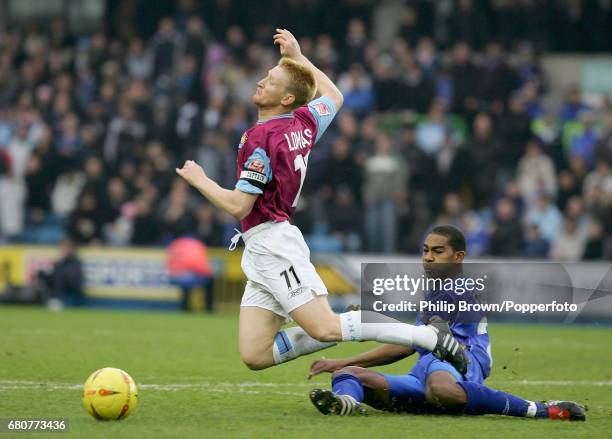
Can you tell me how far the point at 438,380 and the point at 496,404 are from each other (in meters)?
0.41

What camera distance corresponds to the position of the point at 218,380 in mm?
9500

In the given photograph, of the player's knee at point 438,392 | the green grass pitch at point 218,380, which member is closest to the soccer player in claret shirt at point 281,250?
the player's knee at point 438,392

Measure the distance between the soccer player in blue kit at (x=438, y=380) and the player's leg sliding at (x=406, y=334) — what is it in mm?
118

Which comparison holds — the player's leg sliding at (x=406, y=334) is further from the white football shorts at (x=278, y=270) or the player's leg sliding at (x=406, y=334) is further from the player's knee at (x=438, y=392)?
the white football shorts at (x=278, y=270)

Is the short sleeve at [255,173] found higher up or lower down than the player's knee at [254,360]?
higher up

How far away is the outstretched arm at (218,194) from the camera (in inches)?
278

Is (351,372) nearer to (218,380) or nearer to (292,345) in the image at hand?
(292,345)

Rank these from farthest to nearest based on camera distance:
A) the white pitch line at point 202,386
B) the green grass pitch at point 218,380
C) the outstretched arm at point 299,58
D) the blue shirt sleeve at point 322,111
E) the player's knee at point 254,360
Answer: the white pitch line at point 202,386
the outstretched arm at point 299,58
the blue shirt sleeve at point 322,111
the player's knee at point 254,360
the green grass pitch at point 218,380

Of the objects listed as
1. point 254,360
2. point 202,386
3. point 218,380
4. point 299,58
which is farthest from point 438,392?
point 218,380

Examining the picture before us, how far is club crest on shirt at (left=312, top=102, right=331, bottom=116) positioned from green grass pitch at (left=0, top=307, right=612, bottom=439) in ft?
6.64

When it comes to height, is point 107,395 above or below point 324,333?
below

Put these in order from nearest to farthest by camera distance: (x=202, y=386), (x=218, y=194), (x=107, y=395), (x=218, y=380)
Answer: (x=107, y=395)
(x=218, y=194)
(x=202, y=386)
(x=218, y=380)

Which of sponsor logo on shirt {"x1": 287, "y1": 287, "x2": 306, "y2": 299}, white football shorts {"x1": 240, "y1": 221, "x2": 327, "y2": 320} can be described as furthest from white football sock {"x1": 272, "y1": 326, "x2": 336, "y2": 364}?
sponsor logo on shirt {"x1": 287, "y1": 287, "x2": 306, "y2": 299}

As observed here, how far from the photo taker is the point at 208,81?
2148cm
